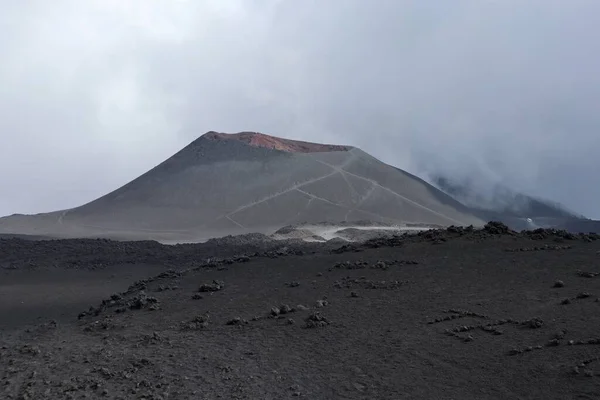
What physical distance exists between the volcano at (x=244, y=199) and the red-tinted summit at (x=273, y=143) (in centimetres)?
214

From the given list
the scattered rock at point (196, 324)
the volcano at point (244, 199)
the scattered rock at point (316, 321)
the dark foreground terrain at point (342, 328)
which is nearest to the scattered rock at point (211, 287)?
the dark foreground terrain at point (342, 328)

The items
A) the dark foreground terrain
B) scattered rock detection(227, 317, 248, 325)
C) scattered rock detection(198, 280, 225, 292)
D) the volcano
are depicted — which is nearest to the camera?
the dark foreground terrain

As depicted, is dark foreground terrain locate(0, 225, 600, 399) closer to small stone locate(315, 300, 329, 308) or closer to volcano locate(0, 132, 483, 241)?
small stone locate(315, 300, 329, 308)

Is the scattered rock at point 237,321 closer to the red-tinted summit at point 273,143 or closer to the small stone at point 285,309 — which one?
the small stone at point 285,309

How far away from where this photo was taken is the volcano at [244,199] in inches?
1914

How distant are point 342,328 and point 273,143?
58.1m

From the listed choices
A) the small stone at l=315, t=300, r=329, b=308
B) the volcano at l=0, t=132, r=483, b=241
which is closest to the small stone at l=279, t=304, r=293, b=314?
the small stone at l=315, t=300, r=329, b=308

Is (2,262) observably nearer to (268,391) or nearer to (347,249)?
(347,249)

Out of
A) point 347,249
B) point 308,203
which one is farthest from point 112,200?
point 347,249

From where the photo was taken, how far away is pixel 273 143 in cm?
6819

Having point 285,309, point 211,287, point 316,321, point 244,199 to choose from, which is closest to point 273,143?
point 244,199

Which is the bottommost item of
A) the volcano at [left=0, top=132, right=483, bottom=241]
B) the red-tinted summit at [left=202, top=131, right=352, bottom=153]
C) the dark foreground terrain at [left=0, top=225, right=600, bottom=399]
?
the dark foreground terrain at [left=0, top=225, right=600, bottom=399]

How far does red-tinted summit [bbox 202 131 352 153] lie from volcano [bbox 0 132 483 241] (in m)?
2.14

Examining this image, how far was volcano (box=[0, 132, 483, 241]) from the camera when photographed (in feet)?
160
